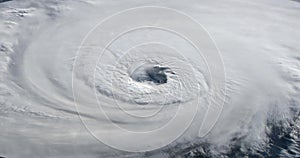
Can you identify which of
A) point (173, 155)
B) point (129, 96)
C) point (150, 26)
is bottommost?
point (173, 155)

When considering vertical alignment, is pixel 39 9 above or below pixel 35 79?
above

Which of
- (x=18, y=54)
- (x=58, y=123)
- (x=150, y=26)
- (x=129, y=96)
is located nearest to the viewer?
(x=58, y=123)

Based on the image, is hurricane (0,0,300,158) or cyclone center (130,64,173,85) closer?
hurricane (0,0,300,158)

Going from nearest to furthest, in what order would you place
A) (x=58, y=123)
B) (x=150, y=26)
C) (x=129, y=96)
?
(x=58, y=123), (x=129, y=96), (x=150, y=26)

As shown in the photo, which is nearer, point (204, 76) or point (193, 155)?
point (193, 155)

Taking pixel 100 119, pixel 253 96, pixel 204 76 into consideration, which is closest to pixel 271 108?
pixel 253 96

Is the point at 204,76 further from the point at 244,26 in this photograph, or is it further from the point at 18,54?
the point at 18,54

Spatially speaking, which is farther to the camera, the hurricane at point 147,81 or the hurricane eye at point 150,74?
the hurricane eye at point 150,74

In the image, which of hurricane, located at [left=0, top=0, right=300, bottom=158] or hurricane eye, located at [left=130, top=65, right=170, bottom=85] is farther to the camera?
hurricane eye, located at [left=130, top=65, right=170, bottom=85]
